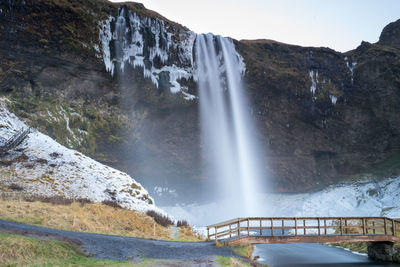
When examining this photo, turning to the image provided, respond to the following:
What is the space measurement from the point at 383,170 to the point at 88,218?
43.3 metres

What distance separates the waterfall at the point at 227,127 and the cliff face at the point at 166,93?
4.98ft

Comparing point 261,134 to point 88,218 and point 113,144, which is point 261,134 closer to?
point 113,144

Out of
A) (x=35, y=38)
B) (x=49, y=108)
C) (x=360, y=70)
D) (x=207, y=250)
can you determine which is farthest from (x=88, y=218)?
(x=360, y=70)

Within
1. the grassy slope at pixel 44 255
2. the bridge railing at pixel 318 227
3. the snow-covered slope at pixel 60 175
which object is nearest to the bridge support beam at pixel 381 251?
the bridge railing at pixel 318 227

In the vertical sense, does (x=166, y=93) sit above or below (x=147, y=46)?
below

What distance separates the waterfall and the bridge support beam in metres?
25.1

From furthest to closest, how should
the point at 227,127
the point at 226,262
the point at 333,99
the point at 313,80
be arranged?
the point at 333,99 < the point at 313,80 < the point at 227,127 < the point at 226,262

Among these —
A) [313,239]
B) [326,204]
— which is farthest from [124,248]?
[326,204]

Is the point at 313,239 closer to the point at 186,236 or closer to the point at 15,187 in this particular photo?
the point at 186,236

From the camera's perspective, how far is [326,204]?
46250 mm

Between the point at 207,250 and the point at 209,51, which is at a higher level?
the point at 209,51

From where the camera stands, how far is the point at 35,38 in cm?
3297

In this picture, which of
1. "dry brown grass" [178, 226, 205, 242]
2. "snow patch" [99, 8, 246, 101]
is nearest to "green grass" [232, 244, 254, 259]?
"dry brown grass" [178, 226, 205, 242]

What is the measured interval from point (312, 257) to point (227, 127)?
2420cm
